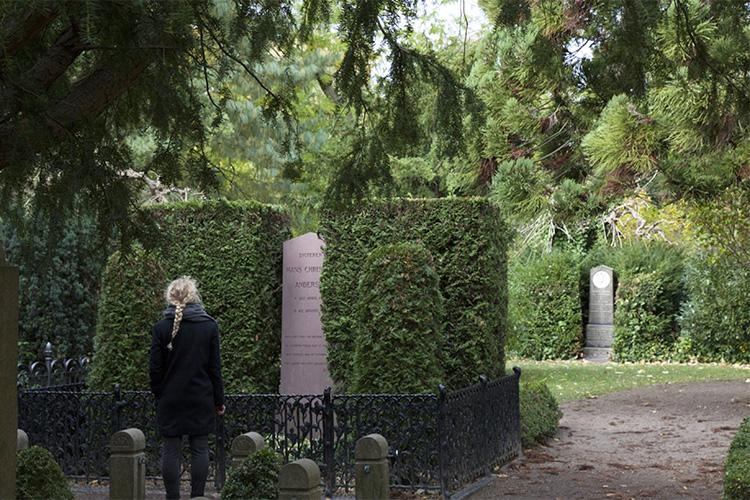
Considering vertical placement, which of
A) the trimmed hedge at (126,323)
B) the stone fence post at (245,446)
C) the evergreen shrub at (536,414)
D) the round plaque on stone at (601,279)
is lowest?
the evergreen shrub at (536,414)

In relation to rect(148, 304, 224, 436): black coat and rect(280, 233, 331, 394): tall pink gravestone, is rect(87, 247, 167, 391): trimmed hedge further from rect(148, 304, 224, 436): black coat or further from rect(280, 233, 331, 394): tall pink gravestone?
rect(148, 304, 224, 436): black coat

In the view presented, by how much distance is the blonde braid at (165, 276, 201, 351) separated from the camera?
623 centimetres

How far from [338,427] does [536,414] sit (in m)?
3.51

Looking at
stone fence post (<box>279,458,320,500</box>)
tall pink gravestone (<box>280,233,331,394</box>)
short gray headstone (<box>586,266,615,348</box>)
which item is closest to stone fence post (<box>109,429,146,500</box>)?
stone fence post (<box>279,458,320,500</box>)

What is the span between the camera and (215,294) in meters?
9.68

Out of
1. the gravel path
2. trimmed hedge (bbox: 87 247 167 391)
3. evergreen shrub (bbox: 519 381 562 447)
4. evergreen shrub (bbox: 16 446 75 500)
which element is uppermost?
trimmed hedge (bbox: 87 247 167 391)

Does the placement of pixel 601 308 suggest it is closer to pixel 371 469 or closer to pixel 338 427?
pixel 338 427

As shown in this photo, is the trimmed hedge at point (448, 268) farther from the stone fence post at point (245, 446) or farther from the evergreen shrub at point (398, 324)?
the stone fence post at point (245, 446)

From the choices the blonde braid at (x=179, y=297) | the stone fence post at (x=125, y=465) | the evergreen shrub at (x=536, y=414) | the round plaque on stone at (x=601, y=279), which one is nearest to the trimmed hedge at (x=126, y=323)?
the blonde braid at (x=179, y=297)

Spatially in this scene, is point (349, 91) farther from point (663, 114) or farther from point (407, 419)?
point (663, 114)

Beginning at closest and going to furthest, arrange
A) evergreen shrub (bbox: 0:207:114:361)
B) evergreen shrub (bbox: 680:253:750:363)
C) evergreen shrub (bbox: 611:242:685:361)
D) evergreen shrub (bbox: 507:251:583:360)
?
1. evergreen shrub (bbox: 0:207:114:361)
2. evergreen shrub (bbox: 680:253:750:363)
3. evergreen shrub (bbox: 611:242:685:361)
4. evergreen shrub (bbox: 507:251:583:360)

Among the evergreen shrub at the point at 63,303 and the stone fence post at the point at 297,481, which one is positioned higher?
the evergreen shrub at the point at 63,303

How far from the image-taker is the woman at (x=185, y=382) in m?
6.11

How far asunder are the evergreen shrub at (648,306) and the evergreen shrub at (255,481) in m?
Result: 17.4
